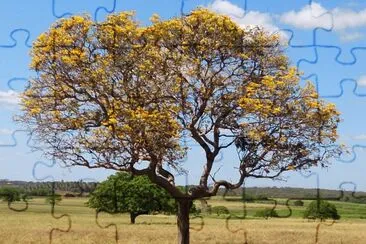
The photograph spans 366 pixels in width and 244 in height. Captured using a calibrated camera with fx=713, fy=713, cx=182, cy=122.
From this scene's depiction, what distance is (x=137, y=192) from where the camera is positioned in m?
47.9

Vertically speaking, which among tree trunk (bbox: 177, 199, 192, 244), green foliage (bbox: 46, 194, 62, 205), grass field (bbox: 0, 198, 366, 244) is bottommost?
grass field (bbox: 0, 198, 366, 244)

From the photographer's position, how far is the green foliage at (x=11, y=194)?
76.1 feet

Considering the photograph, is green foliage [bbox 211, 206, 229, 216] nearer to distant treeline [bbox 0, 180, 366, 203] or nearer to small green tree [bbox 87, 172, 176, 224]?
distant treeline [bbox 0, 180, 366, 203]

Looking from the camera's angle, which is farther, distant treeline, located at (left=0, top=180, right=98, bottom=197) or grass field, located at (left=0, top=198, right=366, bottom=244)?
grass field, located at (left=0, top=198, right=366, bottom=244)

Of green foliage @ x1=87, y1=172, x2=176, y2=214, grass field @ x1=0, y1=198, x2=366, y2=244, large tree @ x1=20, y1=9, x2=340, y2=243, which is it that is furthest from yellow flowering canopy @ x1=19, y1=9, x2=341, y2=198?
green foliage @ x1=87, y1=172, x2=176, y2=214

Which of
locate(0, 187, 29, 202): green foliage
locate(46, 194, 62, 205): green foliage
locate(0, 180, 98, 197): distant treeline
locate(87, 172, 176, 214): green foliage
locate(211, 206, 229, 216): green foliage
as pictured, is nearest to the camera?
locate(0, 180, 98, 197): distant treeline

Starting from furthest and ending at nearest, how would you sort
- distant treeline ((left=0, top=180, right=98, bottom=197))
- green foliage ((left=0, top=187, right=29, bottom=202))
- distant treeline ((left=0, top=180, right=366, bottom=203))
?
green foliage ((left=0, top=187, right=29, bottom=202)), distant treeline ((left=0, top=180, right=98, bottom=197)), distant treeline ((left=0, top=180, right=366, bottom=203))

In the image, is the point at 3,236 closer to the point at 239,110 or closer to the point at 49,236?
the point at 49,236

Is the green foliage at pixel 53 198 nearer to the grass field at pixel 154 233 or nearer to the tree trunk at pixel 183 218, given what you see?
the grass field at pixel 154 233

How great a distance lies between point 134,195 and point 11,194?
24697 millimetres

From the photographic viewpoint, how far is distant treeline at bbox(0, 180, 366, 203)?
19864 mm

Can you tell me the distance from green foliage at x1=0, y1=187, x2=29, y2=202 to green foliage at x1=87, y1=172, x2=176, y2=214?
18.0 metres

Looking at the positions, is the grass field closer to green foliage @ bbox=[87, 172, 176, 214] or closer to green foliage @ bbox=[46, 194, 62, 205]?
green foliage @ bbox=[46, 194, 62, 205]

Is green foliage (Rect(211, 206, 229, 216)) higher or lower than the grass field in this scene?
higher
